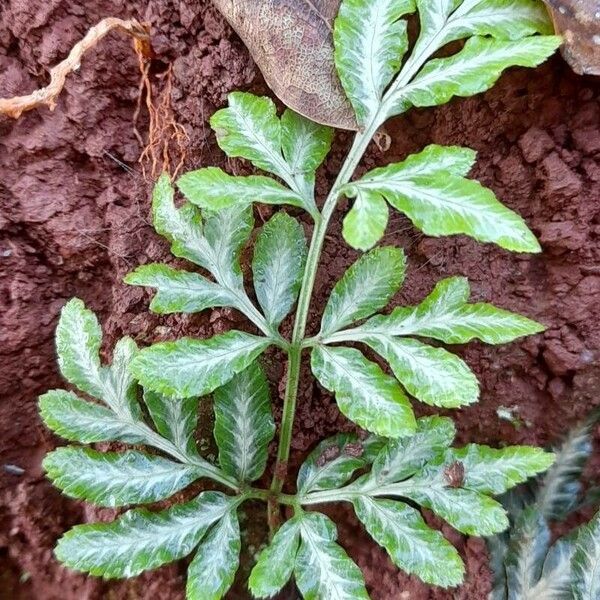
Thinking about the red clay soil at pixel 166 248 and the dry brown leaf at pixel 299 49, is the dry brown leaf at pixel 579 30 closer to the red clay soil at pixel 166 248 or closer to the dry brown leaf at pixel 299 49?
the red clay soil at pixel 166 248

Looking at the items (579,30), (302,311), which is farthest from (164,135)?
(579,30)

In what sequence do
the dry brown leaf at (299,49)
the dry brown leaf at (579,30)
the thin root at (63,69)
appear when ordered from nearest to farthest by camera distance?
the dry brown leaf at (579,30) → the dry brown leaf at (299,49) → the thin root at (63,69)

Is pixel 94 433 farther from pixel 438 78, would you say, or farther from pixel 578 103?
pixel 578 103

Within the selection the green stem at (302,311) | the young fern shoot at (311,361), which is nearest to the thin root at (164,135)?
the young fern shoot at (311,361)

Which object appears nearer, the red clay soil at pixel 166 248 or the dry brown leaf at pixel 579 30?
Result: the dry brown leaf at pixel 579 30

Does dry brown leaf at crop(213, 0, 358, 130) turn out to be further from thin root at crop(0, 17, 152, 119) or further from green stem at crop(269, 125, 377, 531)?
thin root at crop(0, 17, 152, 119)

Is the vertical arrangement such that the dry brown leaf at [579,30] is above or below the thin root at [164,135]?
above

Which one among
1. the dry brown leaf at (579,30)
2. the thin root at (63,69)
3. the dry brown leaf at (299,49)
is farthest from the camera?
the thin root at (63,69)
